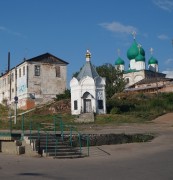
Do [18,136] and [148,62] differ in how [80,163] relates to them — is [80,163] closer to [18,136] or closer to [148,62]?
[18,136]

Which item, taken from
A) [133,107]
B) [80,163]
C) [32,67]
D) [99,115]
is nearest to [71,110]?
[99,115]

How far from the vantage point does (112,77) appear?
63.5 metres

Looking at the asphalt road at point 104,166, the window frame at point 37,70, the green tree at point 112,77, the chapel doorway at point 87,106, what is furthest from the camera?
the green tree at point 112,77

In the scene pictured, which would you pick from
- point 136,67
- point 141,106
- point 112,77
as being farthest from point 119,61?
point 141,106

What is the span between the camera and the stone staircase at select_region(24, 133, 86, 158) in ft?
53.8

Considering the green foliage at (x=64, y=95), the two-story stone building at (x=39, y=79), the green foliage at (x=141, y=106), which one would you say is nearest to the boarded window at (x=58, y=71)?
the two-story stone building at (x=39, y=79)

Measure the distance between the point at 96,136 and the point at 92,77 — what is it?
19325 millimetres

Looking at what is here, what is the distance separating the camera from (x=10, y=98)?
193 feet

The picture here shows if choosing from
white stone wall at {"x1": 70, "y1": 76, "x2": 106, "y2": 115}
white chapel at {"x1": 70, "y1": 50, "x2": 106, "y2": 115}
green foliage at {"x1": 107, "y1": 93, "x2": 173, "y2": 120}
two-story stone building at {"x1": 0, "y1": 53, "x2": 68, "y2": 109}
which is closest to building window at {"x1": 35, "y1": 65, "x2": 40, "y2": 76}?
two-story stone building at {"x1": 0, "y1": 53, "x2": 68, "y2": 109}

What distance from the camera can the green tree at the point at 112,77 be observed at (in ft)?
206

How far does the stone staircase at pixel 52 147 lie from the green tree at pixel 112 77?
146 ft

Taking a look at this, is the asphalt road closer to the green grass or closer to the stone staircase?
the stone staircase

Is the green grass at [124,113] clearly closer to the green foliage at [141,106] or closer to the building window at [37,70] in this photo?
the green foliage at [141,106]

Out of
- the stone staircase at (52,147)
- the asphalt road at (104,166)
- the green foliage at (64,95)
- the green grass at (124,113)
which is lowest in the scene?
the asphalt road at (104,166)
